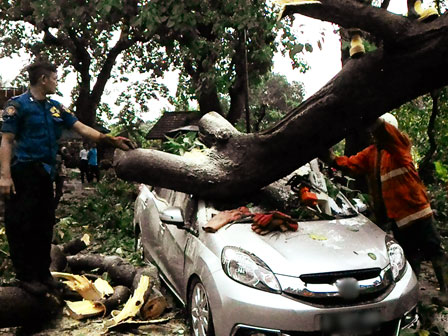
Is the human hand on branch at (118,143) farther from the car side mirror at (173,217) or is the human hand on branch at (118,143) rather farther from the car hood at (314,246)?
the car hood at (314,246)

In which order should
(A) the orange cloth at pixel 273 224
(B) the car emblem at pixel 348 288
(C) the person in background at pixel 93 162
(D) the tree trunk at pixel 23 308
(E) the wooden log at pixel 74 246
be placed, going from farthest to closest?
(C) the person in background at pixel 93 162 < (E) the wooden log at pixel 74 246 < (D) the tree trunk at pixel 23 308 < (A) the orange cloth at pixel 273 224 < (B) the car emblem at pixel 348 288

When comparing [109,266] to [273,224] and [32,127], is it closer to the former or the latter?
[32,127]

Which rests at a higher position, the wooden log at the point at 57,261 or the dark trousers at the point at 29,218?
the dark trousers at the point at 29,218

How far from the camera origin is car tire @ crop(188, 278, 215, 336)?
145 inches

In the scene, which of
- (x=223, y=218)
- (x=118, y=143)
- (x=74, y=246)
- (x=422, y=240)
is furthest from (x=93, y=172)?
(x=422, y=240)

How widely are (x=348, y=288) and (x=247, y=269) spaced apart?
71 centimetres

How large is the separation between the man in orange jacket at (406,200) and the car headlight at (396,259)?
59 cm

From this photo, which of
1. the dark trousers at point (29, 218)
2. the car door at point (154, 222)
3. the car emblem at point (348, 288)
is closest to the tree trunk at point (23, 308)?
the dark trousers at point (29, 218)

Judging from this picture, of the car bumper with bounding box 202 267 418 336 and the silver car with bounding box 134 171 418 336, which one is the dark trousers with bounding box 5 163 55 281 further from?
the car bumper with bounding box 202 267 418 336

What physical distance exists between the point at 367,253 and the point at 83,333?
8.61 ft

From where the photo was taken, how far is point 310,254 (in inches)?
143

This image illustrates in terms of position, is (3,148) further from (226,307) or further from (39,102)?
(226,307)

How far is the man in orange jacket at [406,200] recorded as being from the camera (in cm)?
451

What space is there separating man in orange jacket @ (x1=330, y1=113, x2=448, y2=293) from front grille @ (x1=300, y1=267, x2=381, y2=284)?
124 centimetres
